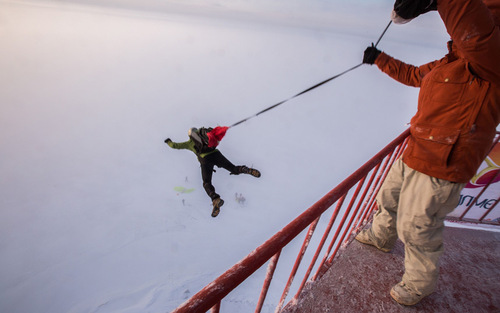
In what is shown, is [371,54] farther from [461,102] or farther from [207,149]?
[207,149]

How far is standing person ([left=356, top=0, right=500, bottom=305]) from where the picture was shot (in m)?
1.08

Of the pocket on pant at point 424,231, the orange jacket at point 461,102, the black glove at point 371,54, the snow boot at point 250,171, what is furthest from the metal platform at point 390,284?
the black glove at point 371,54

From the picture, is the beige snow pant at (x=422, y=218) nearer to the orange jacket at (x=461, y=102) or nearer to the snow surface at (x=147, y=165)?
the orange jacket at (x=461, y=102)

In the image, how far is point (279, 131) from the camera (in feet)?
75.9

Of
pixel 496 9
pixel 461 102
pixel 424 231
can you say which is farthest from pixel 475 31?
pixel 424 231

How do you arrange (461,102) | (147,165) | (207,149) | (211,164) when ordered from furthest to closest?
1. (147,165)
2. (211,164)
3. (207,149)
4. (461,102)

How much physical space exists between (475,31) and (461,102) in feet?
1.42

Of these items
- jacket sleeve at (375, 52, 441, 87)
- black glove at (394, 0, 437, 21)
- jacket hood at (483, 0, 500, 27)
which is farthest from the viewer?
jacket sleeve at (375, 52, 441, 87)

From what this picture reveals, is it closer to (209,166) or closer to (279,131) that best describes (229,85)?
(279,131)

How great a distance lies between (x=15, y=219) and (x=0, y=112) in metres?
15.9

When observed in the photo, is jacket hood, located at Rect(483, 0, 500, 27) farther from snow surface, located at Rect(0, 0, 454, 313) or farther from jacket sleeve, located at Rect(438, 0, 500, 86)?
snow surface, located at Rect(0, 0, 454, 313)

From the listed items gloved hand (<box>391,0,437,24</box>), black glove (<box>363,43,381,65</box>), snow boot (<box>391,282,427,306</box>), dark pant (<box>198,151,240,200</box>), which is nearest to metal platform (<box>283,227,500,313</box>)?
snow boot (<box>391,282,427,306</box>)

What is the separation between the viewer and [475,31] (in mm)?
1048

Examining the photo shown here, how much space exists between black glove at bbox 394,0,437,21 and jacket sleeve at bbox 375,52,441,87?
57 cm
